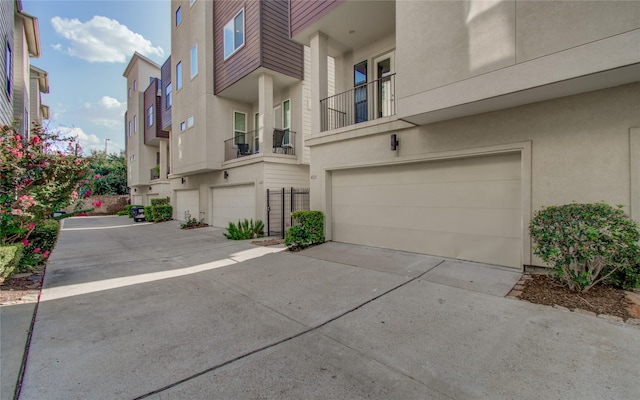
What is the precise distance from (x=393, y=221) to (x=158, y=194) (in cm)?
2147

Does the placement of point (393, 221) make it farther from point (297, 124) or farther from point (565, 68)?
point (297, 124)

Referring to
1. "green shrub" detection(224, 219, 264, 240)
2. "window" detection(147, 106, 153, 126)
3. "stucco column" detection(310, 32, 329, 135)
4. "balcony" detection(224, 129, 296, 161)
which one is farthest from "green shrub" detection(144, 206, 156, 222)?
"stucco column" detection(310, 32, 329, 135)

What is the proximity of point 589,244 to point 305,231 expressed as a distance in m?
5.87

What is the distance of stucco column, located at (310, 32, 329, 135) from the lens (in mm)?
8898

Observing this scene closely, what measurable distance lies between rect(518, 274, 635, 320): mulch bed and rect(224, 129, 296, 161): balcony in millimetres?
9647

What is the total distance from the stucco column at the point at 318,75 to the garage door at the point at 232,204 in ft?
13.6

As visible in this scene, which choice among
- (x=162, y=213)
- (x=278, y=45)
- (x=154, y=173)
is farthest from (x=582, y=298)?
(x=154, y=173)

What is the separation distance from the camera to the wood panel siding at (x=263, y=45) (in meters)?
10.7

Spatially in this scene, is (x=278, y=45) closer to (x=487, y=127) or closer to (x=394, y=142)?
(x=394, y=142)

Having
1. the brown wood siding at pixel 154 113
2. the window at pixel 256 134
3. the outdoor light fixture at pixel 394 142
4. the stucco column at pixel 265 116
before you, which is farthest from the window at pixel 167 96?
the outdoor light fixture at pixel 394 142

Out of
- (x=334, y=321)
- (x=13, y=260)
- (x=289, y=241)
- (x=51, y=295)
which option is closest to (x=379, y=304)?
(x=334, y=321)

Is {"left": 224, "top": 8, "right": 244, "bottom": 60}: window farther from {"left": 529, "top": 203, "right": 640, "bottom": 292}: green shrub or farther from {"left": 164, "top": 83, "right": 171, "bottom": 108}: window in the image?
{"left": 529, "top": 203, "right": 640, "bottom": 292}: green shrub

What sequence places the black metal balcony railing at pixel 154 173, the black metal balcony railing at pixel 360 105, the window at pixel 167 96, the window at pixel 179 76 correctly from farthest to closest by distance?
the black metal balcony railing at pixel 154 173
the window at pixel 167 96
the window at pixel 179 76
the black metal balcony railing at pixel 360 105

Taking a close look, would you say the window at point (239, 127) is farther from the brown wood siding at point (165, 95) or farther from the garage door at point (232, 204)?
the brown wood siding at point (165, 95)
